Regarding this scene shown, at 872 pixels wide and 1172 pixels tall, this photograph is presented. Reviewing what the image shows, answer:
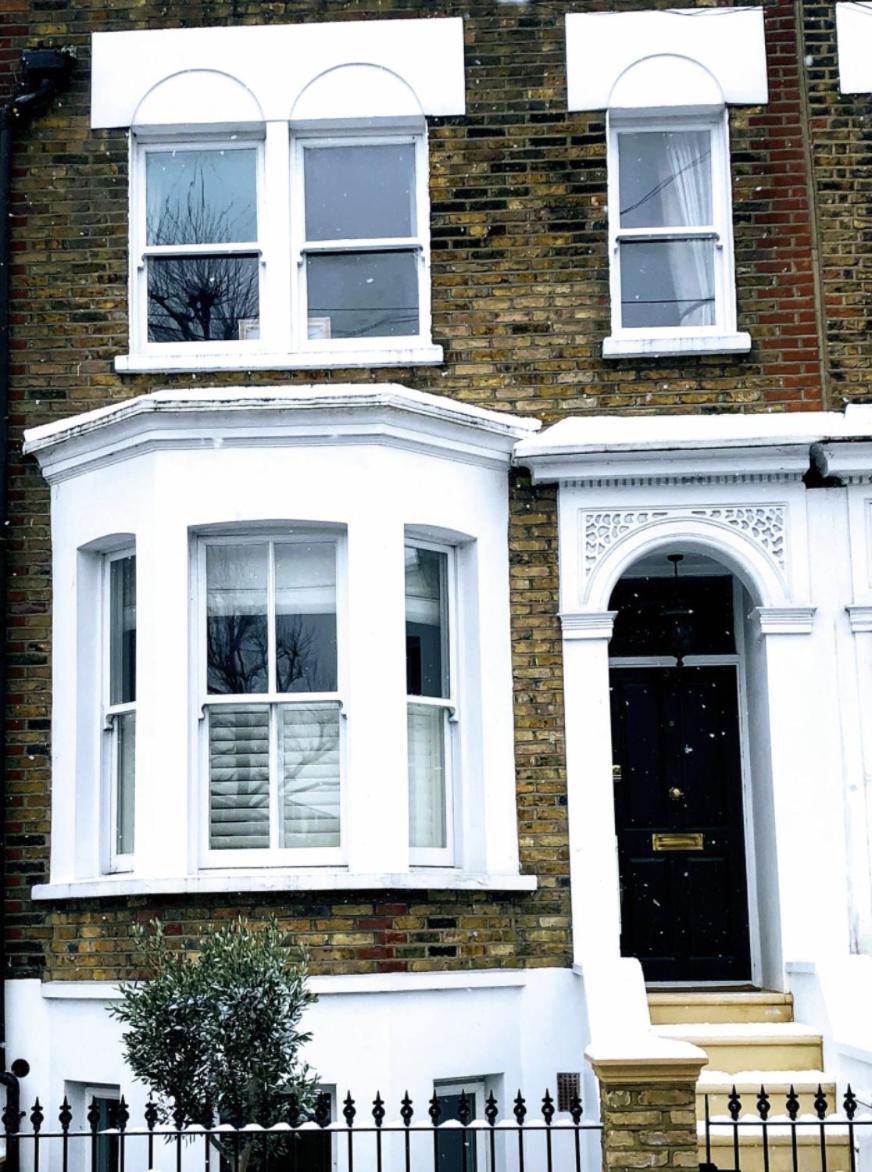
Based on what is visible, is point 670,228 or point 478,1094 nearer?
point 478,1094

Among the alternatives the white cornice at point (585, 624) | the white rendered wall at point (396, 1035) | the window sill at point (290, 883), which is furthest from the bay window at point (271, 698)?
the white cornice at point (585, 624)

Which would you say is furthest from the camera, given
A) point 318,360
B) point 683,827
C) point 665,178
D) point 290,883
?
point 683,827

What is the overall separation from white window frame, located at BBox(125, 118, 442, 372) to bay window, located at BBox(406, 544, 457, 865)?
4.28 ft

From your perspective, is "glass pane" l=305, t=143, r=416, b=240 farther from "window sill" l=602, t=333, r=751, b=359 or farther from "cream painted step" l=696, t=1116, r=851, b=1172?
"cream painted step" l=696, t=1116, r=851, b=1172

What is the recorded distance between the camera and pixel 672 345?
10.7m

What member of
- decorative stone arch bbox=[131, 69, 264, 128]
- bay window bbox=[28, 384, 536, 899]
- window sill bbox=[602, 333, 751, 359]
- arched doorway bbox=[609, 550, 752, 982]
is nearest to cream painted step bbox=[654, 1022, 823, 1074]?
bay window bbox=[28, 384, 536, 899]

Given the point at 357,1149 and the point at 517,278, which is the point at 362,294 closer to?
the point at 517,278

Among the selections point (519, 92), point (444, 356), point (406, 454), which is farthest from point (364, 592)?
point (519, 92)

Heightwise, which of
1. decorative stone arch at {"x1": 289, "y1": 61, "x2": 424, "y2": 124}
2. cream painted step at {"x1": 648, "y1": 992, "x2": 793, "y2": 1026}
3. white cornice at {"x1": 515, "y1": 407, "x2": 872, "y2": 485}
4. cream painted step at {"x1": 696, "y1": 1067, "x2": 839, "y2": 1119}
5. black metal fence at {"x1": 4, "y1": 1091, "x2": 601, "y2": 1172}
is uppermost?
decorative stone arch at {"x1": 289, "y1": 61, "x2": 424, "y2": 124}

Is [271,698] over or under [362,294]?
under

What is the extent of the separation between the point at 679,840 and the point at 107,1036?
12.6ft

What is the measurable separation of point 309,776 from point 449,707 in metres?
0.95

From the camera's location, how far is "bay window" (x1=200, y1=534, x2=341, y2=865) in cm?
995

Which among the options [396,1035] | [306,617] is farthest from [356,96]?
[396,1035]
